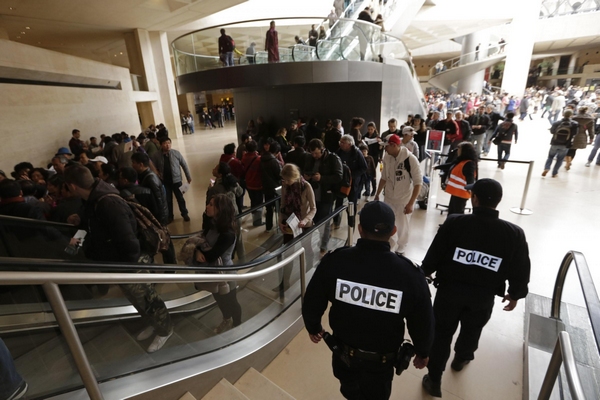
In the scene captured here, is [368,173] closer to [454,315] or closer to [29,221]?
[454,315]

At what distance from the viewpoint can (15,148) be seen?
8.88m

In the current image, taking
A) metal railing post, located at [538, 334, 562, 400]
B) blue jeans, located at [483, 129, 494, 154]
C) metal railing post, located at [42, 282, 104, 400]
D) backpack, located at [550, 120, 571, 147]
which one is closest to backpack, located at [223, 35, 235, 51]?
blue jeans, located at [483, 129, 494, 154]

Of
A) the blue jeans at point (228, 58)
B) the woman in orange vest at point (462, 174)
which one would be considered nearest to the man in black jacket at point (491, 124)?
the woman in orange vest at point (462, 174)

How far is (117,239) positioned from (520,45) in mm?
28763

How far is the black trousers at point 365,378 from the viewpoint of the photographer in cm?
187

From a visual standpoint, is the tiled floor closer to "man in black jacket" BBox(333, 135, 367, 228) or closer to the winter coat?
the winter coat

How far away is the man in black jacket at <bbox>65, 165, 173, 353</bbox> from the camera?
2199 millimetres

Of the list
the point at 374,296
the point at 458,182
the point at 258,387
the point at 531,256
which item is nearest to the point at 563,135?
the point at 531,256

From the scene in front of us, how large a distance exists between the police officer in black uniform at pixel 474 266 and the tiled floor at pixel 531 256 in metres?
0.47

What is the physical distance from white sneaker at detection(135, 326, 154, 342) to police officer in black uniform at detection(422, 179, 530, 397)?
2.14m

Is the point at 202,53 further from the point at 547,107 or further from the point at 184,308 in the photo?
→ the point at 547,107

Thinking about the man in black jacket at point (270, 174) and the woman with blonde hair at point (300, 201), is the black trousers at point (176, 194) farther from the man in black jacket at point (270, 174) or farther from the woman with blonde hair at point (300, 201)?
the woman with blonde hair at point (300, 201)

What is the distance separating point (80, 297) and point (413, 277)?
2003 millimetres

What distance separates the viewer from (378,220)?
170cm
